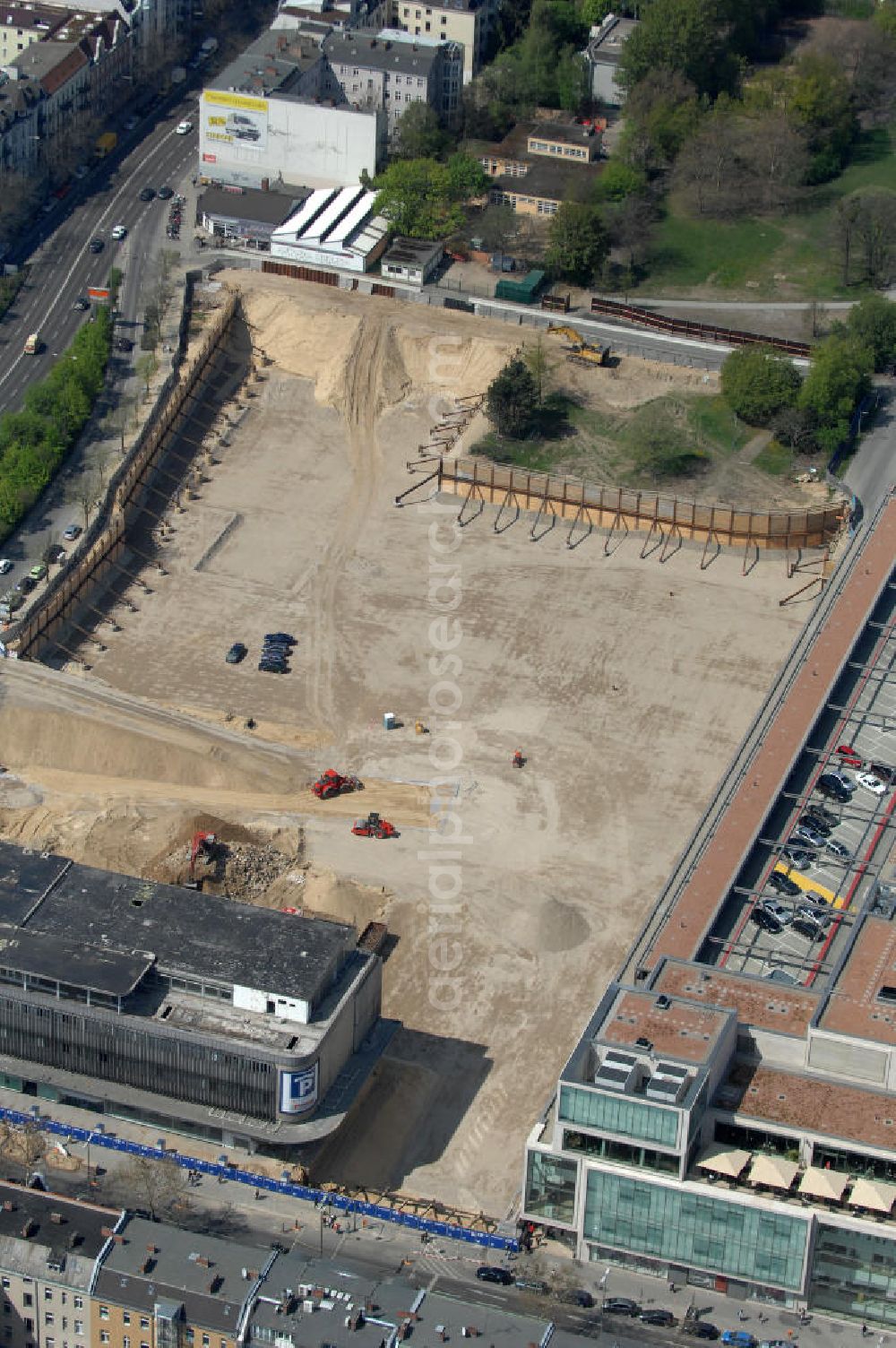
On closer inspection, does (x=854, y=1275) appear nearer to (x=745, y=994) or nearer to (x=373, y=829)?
(x=745, y=994)

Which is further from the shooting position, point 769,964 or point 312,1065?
point 769,964

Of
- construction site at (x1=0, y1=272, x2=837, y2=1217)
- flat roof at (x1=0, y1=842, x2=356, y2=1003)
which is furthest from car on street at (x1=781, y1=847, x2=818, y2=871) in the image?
flat roof at (x1=0, y1=842, x2=356, y2=1003)

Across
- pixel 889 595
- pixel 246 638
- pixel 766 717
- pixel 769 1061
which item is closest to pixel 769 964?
pixel 769 1061

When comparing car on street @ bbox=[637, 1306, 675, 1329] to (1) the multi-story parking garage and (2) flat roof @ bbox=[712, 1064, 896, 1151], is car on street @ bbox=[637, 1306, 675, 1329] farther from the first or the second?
(2) flat roof @ bbox=[712, 1064, 896, 1151]

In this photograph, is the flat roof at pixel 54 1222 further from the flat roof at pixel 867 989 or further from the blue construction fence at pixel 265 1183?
the flat roof at pixel 867 989

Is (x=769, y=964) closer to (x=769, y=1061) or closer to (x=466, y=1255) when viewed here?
(x=769, y=1061)

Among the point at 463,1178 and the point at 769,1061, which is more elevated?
the point at 769,1061

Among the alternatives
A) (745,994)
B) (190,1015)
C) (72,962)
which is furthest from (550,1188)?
(72,962)
